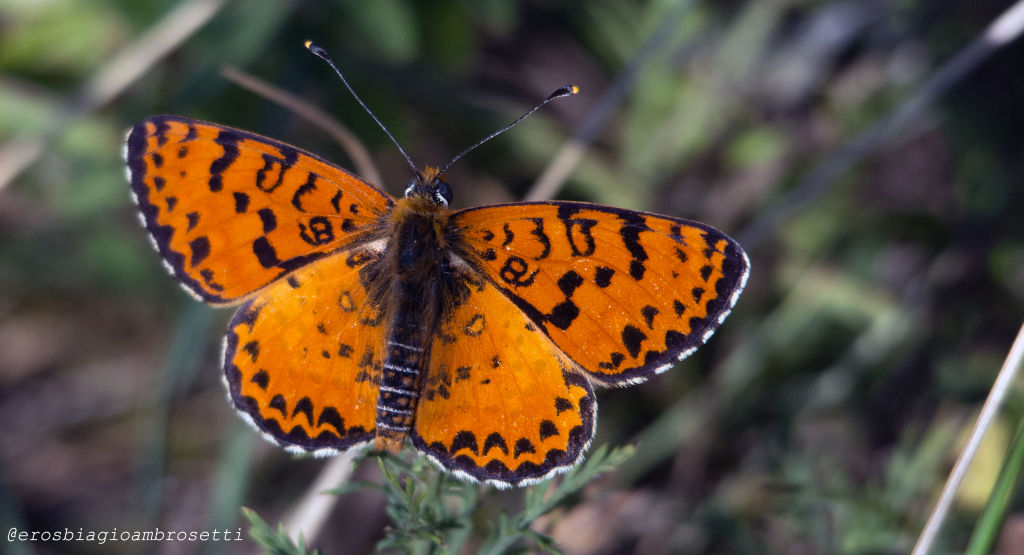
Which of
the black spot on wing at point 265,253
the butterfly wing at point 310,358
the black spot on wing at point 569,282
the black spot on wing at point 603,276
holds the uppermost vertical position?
the black spot on wing at point 603,276

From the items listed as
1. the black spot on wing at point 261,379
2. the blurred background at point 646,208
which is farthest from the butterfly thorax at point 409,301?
the blurred background at point 646,208

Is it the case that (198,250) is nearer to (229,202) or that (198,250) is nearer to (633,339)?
(229,202)

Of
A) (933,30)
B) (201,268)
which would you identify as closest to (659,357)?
(201,268)

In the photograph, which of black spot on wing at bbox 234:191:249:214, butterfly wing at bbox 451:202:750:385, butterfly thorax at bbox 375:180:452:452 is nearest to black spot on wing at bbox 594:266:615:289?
butterfly wing at bbox 451:202:750:385

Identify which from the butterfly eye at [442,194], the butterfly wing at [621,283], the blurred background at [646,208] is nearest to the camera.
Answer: the butterfly wing at [621,283]

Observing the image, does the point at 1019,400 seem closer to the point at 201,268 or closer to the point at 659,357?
the point at 659,357

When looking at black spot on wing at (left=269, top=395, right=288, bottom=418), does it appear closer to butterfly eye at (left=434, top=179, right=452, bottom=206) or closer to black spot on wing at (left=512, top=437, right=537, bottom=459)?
black spot on wing at (left=512, top=437, right=537, bottom=459)

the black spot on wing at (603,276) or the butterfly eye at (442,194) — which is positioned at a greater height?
the black spot on wing at (603,276)

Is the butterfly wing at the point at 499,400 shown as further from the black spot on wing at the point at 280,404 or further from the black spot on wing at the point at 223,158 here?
the black spot on wing at the point at 223,158

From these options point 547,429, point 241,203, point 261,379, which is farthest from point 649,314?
point 241,203
